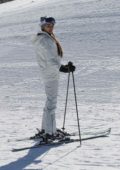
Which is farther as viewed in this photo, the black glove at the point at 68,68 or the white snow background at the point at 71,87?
the black glove at the point at 68,68

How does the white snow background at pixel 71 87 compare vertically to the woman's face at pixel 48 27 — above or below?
below

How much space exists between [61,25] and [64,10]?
4.14 meters

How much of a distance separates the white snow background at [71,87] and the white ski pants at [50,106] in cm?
34

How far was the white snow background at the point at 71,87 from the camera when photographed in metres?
7.59

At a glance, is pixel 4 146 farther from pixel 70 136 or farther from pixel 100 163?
pixel 100 163

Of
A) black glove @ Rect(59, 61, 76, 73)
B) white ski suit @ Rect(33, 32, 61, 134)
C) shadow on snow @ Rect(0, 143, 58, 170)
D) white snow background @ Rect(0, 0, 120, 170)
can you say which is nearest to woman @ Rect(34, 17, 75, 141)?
white ski suit @ Rect(33, 32, 61, 134)

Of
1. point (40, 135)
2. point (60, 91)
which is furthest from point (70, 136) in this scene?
point (60, 91)

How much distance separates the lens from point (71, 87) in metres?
13.4

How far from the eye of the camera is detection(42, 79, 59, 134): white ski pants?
809 cm

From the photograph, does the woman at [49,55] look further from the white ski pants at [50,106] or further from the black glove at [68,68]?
the black glove at [68,68]

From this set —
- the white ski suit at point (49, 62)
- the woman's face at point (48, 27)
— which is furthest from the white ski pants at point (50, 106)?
the woman's face at point (48, 27)

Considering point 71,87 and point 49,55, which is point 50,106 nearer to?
point 49,55

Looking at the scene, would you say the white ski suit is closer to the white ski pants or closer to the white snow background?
the white ski pants

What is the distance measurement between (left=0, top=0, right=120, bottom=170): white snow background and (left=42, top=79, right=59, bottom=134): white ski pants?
0.34 m
